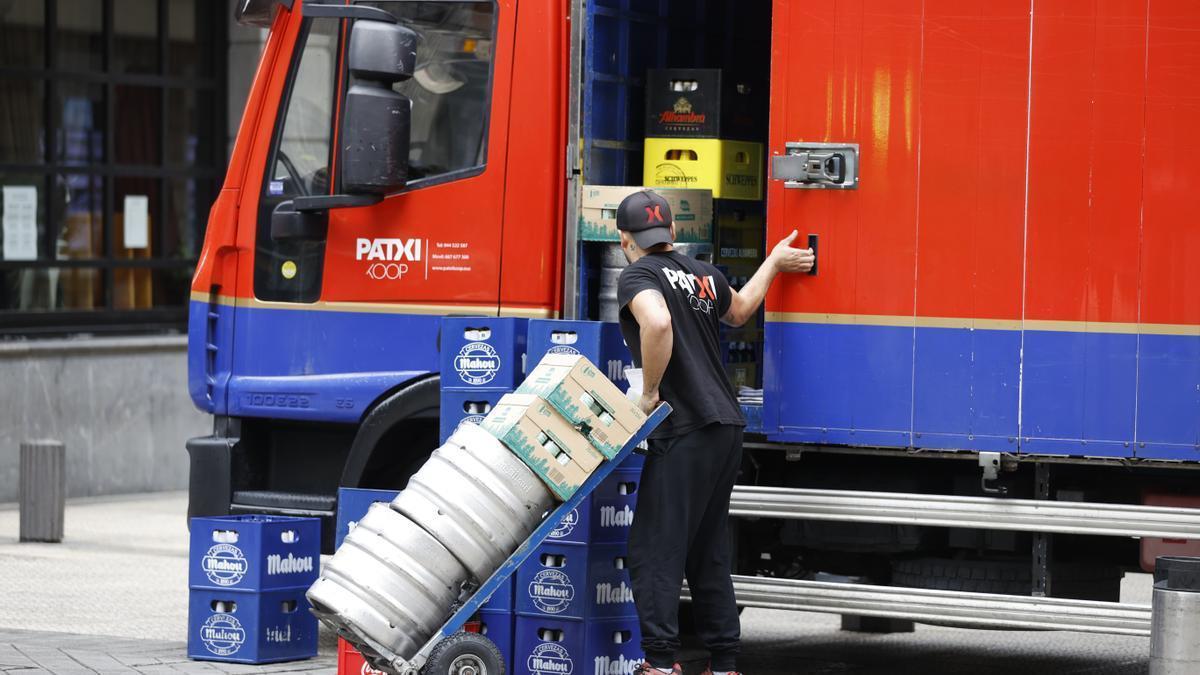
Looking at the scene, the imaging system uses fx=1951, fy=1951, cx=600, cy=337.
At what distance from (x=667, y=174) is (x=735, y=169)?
0.32 m

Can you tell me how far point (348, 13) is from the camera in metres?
8.68

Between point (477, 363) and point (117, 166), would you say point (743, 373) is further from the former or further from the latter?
point (117, 166)

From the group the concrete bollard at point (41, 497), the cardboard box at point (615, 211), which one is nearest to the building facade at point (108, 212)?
the concrete bollard at point (41, 497)

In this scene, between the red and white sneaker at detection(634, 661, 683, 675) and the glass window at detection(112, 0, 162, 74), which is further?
the glass window at detection(112, 0, 162, 74)

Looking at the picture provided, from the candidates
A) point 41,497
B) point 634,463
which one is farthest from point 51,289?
point 634,463

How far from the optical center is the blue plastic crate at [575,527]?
7668 millimetres

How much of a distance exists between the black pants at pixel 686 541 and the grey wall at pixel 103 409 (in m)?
8.88

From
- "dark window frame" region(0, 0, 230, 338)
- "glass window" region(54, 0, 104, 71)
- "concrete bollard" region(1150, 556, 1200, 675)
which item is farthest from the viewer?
"glass window" region(54, 0, 104, 71)

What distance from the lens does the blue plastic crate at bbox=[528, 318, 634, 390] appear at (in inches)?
302

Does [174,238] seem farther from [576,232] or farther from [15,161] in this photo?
[576,232]

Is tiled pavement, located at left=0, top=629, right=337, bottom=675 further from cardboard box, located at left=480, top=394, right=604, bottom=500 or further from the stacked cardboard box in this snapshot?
cardboard box, located at left=480, top=394, right=604, bottom=500

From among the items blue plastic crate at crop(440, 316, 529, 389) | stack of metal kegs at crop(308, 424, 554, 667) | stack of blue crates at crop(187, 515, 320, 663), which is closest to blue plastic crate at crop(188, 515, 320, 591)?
stack of blue crates at crop(187, 515, 320, 663)

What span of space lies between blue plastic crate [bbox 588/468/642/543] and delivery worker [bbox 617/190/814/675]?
0.75 ft

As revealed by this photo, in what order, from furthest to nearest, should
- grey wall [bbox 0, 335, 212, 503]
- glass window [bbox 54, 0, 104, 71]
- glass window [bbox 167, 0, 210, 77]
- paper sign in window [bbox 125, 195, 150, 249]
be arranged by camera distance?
glass window [bbox 167, 0, 210, 77], paper sign in window [bbox 125, 195, 150, 249], glass window [bbox 54, 0, 104, 71], grey wall [bbox 0, 335, 212, 503]
